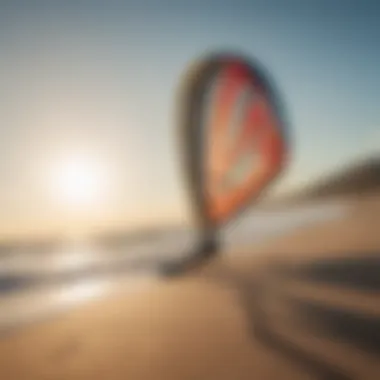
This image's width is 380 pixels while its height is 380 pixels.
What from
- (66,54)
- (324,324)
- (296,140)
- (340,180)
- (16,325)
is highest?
(66,54)

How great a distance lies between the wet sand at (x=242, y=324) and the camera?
1.25 metres

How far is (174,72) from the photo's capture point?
135cm

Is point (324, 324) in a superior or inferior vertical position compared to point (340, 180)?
inferior

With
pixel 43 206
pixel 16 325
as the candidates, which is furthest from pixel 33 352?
pixel 43 206

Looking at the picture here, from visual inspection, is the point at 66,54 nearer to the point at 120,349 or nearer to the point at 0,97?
the point at 0,97

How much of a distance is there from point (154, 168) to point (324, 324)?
43 centimetres

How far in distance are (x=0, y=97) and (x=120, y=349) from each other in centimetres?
53

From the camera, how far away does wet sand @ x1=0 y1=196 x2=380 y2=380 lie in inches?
49.1

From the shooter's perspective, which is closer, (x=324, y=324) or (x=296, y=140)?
(x=324, y=324)

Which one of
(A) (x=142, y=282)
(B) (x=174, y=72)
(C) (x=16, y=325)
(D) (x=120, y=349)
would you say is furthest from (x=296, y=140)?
(C) (x=16, y=325)

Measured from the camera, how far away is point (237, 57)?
1.37m

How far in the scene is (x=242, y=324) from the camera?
1.29 metres

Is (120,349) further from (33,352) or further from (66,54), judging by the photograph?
(66,54)

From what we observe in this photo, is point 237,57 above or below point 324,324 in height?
above
